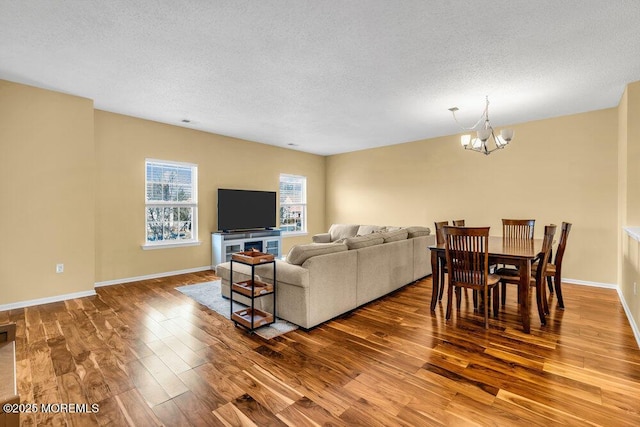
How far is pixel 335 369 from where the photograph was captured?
2.31m

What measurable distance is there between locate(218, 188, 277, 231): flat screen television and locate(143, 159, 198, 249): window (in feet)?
1.69

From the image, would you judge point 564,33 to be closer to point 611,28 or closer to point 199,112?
point 611,28

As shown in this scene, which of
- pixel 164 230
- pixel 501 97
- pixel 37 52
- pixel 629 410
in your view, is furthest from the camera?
pixel 164 230

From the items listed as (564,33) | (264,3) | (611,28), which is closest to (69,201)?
(264,3)

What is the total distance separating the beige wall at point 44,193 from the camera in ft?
11.8

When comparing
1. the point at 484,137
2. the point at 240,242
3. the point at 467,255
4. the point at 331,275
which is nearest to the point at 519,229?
the point at 484,137

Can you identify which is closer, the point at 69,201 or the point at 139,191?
the point at 69,201

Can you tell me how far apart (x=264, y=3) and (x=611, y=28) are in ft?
9.24

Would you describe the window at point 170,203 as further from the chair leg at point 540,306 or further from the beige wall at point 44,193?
the chair leg at point 540,306

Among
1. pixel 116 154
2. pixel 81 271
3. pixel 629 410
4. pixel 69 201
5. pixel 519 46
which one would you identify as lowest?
pixel 629 410

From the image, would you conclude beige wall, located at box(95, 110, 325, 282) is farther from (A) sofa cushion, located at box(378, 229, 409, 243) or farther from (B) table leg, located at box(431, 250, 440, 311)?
(B) table leg, located at box(431, 250, 440, 311)

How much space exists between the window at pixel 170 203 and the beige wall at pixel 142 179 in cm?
12

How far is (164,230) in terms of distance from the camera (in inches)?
213

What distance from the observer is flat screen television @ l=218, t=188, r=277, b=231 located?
19.4 feet
